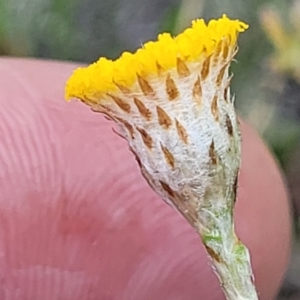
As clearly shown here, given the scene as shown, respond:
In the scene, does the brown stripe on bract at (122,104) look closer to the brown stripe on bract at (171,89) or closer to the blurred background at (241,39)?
the brown stripe on bract at (171,89)

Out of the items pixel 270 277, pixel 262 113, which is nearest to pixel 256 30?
pixel 262 113

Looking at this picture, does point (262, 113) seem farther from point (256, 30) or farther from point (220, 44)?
point (220, 44)

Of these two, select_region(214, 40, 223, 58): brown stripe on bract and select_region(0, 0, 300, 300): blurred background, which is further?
select_region(0, 0, 300, 300): blurred background

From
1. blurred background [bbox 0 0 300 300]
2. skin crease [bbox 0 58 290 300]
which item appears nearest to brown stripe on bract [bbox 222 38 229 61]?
skin crease [bbox 0 58 290 300]

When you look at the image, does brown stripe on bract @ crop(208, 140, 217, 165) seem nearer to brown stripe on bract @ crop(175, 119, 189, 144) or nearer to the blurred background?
brown stripe on bract @ crop(175, 119, 189, 144)

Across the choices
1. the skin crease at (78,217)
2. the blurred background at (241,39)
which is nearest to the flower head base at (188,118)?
the skin crease at (78,217)
